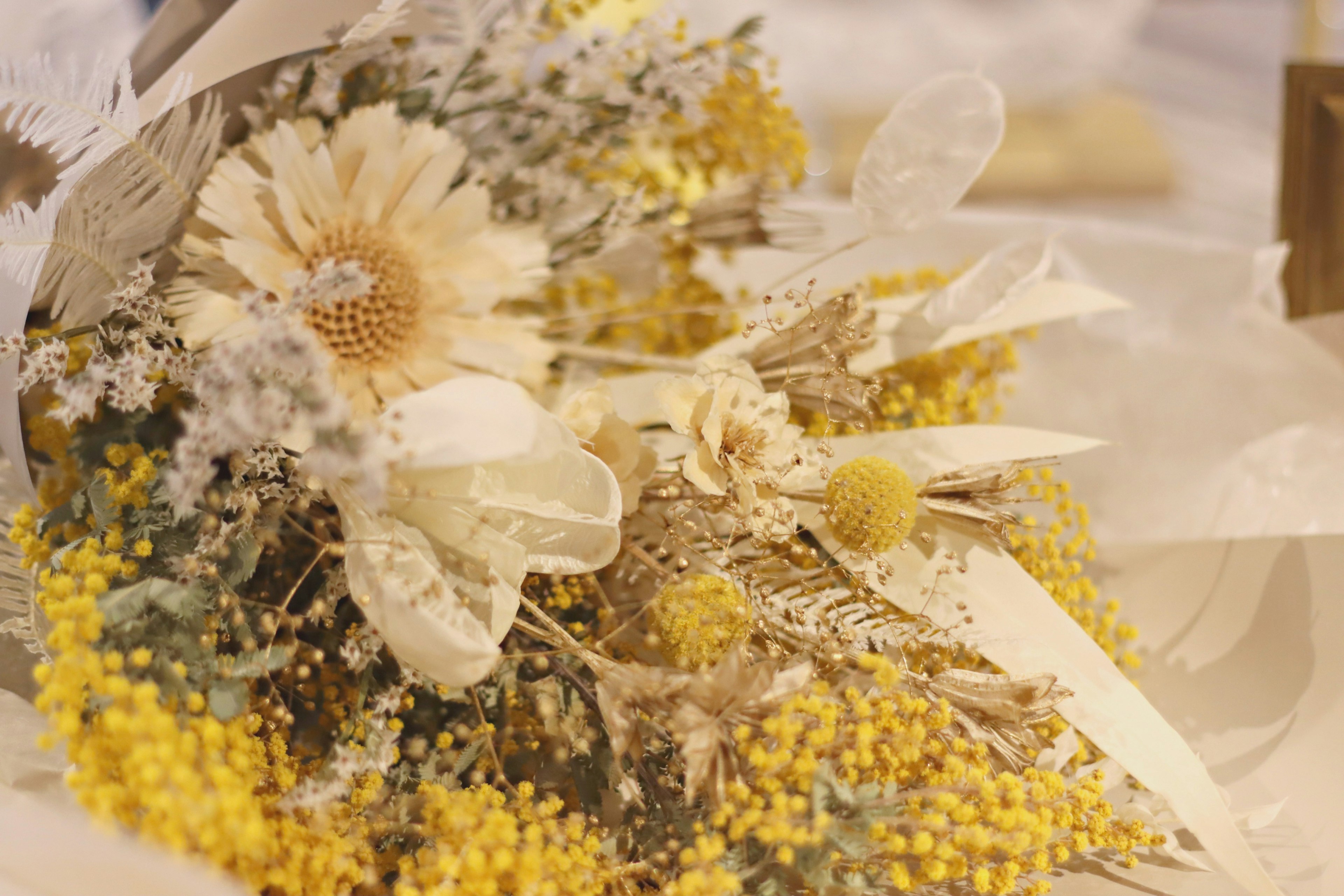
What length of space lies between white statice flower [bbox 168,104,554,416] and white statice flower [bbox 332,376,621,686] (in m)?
0.07

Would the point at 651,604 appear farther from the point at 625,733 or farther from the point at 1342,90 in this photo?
the point at 1342,90

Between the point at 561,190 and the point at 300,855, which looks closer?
the point at 300,855

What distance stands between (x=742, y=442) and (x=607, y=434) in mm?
47

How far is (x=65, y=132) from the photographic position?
0.28 m

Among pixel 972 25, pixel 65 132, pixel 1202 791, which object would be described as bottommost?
pixel 1202 791

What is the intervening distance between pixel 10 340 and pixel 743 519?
0.24 m

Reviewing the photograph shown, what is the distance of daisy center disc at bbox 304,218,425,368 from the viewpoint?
0.33 m

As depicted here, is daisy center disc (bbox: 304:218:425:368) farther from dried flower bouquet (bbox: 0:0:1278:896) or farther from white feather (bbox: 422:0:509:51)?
white feather (bbox: 422:0:509:51)

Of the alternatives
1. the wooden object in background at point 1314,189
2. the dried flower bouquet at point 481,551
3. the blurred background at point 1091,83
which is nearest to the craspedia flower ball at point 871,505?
the dried flower bouquet at point 481,551

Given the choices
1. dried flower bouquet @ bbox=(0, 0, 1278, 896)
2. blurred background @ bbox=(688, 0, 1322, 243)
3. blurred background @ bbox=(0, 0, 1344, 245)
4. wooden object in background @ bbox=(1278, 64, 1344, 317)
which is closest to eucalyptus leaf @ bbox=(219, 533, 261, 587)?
dried flower bouquet @ bbox=(0, 0, 1278, 896)

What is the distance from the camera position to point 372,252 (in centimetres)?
33

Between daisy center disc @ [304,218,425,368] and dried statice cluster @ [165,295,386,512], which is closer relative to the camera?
dried statice cluster @ [165,295,386,512]

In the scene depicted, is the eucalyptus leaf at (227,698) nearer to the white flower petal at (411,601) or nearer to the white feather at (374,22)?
the white flower petal at (411,601)

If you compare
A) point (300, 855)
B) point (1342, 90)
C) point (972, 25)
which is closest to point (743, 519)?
point (300, 855)
